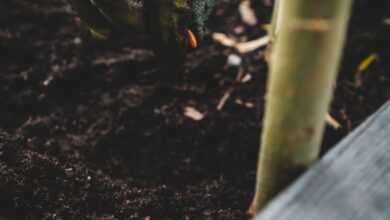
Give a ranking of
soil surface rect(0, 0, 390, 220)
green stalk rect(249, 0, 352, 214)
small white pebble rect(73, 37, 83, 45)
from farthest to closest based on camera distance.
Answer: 1. small white pebble rect(73, 37, 83, 45)
2. soil surface rect(0, 0, 390, 220)
3. green stalk rect(249, 0, 352, 214)

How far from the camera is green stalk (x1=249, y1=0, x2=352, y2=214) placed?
0.40 m

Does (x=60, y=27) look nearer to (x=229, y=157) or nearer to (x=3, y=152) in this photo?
(x=3, y=152)

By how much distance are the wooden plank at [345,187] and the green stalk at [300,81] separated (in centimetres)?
3

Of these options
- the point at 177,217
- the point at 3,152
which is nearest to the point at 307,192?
the point at 177,217

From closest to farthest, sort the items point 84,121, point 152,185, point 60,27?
point 152,185 < point 84,121 < point 60,27

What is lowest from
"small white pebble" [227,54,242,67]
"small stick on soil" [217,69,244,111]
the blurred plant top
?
"small stick on soil" [217,69,244,111]

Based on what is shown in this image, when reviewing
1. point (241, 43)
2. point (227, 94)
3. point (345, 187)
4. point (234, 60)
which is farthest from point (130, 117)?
point (345, 187)

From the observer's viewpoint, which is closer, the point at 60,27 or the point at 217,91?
the point at 217,91

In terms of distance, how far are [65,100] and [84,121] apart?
111mm

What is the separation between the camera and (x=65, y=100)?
115 centimetres

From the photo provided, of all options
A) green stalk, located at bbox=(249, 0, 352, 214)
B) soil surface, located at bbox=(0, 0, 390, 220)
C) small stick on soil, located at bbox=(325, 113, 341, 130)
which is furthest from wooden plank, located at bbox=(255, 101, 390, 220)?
small stick on soil, located at bbox=(325, 113, 341, 130)

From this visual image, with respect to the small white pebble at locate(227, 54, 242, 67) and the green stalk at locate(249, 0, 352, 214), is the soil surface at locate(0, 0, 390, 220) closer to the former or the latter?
the small white pebble at locate(227, 54, 242, 67)

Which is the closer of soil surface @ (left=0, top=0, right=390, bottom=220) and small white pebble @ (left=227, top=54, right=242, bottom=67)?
soil surface @ (left=0, top=0, right=390, bottom=220)

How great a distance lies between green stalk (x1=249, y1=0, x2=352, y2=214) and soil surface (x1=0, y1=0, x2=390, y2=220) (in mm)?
349
